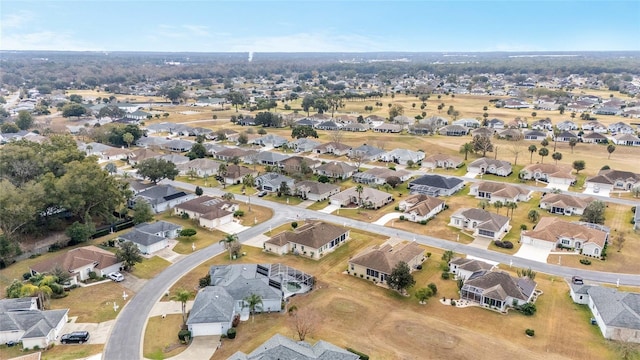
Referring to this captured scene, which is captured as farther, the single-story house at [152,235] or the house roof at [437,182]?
the house roof at [437,182]

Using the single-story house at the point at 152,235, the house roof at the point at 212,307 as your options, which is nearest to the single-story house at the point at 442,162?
the single-story house at the point at 152,235

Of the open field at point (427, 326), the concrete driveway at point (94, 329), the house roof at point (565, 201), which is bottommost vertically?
the concrete driveway at point (94, 329)

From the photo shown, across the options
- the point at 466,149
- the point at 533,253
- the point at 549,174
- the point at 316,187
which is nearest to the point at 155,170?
the point at 316,187

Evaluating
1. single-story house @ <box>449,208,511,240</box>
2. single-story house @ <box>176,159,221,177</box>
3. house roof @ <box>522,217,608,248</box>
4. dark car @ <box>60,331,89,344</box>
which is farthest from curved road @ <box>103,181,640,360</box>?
single-story house @ <box>176,159,221,177</box>

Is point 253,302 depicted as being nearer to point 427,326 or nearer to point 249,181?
point 427,326

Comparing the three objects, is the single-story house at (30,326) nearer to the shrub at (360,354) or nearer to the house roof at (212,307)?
the house roof at (212,307)

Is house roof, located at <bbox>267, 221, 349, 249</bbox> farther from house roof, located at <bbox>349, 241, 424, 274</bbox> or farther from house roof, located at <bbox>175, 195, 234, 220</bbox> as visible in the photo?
house roof, located at <bbox>175, 195, 234, 220</bbox>
